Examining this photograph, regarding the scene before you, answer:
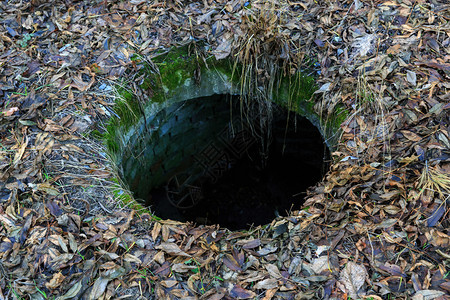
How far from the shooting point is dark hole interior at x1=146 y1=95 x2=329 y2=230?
4957mm

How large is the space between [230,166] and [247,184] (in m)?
0.35

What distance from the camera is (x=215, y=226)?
9.64 ft

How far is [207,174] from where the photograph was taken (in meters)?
5.43

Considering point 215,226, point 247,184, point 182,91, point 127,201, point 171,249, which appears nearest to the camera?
point 171,249

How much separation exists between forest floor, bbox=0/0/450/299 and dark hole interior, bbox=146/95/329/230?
1544mm

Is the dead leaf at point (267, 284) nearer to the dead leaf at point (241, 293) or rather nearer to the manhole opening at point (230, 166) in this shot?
the dead leaf at point (241, 293)

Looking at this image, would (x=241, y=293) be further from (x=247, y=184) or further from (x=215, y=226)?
(x=247, y=184)

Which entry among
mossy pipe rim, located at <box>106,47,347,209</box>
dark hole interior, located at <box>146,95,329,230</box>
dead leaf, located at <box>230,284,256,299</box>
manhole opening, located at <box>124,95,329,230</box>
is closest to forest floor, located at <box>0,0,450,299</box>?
dead leaf, located at <box>230,284,256,299</box>

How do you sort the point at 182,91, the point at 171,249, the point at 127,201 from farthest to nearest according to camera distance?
the point at 182,91
the point at 127,201
the point at 171,249

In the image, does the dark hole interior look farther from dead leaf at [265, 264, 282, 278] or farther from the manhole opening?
dead leaf at [265, 264, 282, 278]

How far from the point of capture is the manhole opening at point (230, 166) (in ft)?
15.1

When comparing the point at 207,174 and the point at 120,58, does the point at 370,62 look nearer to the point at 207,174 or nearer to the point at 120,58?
the point at 120,58

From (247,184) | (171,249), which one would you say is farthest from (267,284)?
(247,184)

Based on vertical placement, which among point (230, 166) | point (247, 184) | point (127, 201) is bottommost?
point (247, 184)
